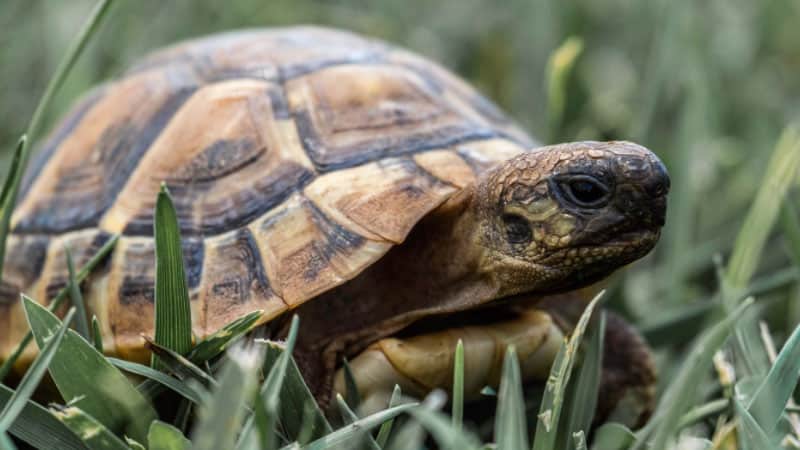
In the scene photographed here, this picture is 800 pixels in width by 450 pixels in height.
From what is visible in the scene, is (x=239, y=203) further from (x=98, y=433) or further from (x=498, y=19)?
(x=498, y=19)

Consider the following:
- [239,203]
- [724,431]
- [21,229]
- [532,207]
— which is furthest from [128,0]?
[724,431]

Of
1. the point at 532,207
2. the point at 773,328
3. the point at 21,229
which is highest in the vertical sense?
the point at 532,207

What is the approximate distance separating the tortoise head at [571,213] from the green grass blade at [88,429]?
36.5 inches

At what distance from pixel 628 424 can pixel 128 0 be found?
12.1 feet

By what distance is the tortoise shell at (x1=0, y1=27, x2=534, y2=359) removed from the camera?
2.17 meters

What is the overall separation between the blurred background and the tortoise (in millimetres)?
737

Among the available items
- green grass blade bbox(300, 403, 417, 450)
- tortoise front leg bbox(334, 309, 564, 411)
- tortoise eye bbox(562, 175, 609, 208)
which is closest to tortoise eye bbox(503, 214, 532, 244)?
tortoise eye bbox(562, 175, 609, 208)

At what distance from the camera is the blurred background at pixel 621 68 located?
3.43 metres

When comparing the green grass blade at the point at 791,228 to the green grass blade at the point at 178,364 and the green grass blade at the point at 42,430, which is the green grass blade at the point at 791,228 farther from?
the green grass blade at the point at 42,430

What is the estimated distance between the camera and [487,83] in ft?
15.4

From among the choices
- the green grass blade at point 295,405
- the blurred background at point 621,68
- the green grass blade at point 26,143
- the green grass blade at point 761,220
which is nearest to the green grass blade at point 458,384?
the green grass blade at point 295,405

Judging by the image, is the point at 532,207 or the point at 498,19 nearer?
the point at 532,207

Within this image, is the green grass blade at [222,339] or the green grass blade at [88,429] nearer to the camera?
the green grass blade at [88,429]

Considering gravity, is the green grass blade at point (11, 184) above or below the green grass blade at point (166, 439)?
above
